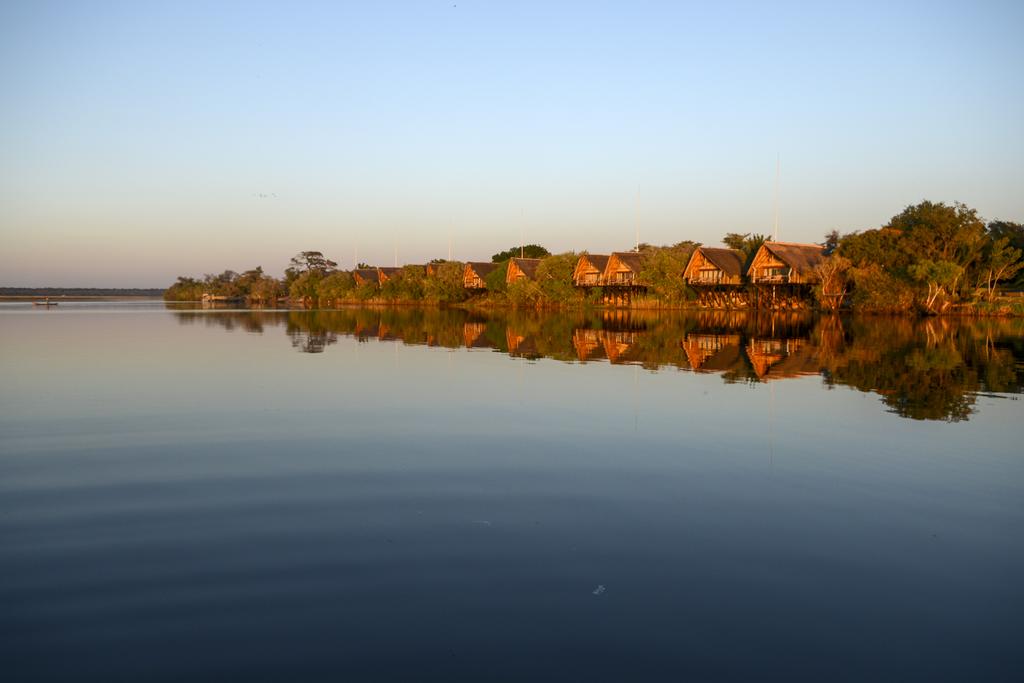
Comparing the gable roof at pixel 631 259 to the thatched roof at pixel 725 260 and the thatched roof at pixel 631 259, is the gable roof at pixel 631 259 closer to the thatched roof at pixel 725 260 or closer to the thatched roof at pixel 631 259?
the thatched roof at pixel 631 259

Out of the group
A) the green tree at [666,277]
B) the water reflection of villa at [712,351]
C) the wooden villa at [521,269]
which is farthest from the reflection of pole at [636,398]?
the wooden villa at [521,269]

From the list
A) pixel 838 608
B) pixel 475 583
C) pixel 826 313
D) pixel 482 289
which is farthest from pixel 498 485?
pixel 482 289

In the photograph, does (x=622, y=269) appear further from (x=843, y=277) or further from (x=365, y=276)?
(x=365, y=276)

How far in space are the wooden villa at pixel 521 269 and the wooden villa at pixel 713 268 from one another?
650 inches

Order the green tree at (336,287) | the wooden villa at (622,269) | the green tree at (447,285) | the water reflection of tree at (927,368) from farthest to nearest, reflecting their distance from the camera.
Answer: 1. the green tree at (336,287)
2. the green tree at (447,285)
3. the wooden villa at (622,269)
4. the water reflection of tree at (927,368)

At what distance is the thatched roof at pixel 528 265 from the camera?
7125cm

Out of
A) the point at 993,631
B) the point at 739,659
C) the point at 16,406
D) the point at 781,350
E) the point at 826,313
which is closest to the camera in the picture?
the point at 739,659

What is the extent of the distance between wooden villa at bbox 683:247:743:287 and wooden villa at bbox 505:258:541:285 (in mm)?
16516

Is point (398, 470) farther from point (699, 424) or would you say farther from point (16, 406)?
point (16, 406)

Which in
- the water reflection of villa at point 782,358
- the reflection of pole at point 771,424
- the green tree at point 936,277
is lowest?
the reflection of pole at point 771,424

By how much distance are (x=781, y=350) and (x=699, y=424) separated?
45.1 feet

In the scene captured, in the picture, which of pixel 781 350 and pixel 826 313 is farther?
pixel 826 313

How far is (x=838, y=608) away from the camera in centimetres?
461

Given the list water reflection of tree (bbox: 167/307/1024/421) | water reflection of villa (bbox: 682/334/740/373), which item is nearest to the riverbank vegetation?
water reflection of tree (bbox: 167/307/1024/421)
